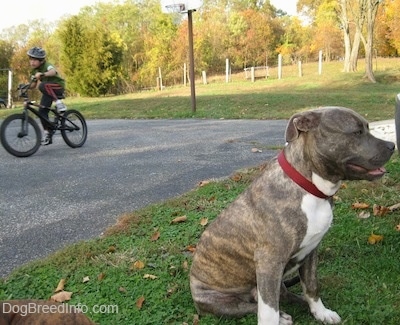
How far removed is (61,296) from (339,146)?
7.25ft

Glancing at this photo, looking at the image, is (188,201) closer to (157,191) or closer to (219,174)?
(157,191)

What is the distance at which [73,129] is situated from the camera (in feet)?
29.1

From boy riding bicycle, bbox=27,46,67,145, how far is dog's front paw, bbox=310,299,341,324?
681 cm

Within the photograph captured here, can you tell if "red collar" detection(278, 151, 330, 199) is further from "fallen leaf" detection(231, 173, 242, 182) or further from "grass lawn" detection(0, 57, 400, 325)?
"fallen leaf" detection(231, 173, 242, 182)

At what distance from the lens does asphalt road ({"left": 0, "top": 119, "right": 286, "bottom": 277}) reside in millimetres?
4598

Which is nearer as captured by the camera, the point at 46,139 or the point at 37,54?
the point at 37,54

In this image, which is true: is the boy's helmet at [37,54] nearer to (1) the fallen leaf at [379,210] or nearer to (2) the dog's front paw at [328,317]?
(1) the fallen leaf at [379,210]

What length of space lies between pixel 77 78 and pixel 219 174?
25.6 meters

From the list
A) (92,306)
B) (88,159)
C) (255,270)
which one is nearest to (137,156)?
(88,159)

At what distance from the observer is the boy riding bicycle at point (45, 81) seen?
8.29 meters

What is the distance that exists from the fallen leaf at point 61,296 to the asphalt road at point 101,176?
68cm

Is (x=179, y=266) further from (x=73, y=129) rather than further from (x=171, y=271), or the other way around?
(x=73, y=129)

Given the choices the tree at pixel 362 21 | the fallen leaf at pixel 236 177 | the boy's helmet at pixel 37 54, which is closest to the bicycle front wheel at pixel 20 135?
the boy's helmet at pixel 37 54

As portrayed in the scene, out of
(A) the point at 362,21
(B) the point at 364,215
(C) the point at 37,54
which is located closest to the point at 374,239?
(B) the point at 364,215
